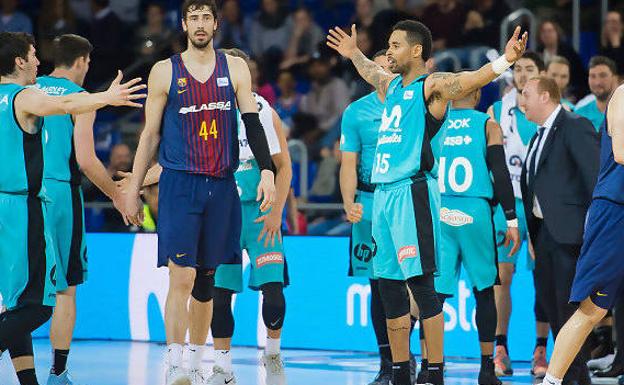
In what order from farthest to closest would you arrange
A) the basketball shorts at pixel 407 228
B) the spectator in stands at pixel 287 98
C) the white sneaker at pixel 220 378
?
the spectator in stands at pixel 287 98, the white sneaker at pixel 220 378, the basketball shorts at pixel 407 228

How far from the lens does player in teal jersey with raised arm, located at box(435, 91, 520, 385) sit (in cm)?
973

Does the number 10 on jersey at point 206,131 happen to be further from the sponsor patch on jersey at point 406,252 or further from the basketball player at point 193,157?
the sponsor patch on jersey at point 406,252

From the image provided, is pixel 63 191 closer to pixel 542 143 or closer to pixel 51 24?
pixel 542 143

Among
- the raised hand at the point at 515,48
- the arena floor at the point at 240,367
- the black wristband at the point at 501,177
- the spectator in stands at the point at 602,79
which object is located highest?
the raised hand at the point at 515,48

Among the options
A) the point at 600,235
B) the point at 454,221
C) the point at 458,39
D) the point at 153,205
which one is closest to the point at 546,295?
the point at 454,221

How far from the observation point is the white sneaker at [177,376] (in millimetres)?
7875

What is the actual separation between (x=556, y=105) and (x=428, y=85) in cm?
151

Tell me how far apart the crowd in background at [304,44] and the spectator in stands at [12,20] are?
1cm

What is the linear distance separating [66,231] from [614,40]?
23.2 feet

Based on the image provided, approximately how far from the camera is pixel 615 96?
25.3ft

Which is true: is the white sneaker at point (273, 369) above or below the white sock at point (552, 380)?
below

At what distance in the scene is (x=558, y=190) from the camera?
9.20 metres

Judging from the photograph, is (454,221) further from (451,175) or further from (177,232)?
(177,232)

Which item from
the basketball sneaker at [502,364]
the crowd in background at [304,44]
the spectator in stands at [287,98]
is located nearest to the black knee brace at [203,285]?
the basketball sneaker at [502,364]
